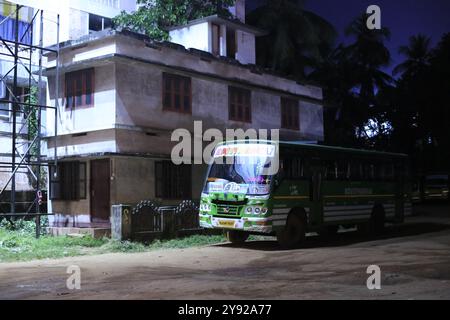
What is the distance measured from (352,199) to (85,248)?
29.0ft

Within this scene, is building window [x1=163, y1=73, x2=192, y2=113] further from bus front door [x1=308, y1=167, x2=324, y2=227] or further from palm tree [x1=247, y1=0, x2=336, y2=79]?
palm tree [x1=247, y1=0, x2=336, y2=79]

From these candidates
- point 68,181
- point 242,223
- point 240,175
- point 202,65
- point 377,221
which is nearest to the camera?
point 242,223

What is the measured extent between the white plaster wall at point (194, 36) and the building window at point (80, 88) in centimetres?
630

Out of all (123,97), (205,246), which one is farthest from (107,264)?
(123,97)

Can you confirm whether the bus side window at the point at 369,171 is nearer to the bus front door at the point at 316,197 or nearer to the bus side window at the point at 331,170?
the bus side window at the point at 331,170

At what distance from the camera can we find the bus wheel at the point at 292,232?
15.1 metres

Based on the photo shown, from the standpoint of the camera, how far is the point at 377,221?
19469 mm

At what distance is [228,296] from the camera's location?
26.8 feet

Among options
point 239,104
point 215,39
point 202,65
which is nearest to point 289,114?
point 239,104

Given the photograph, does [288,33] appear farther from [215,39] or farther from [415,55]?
[415,55]

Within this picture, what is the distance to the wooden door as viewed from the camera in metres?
17.5

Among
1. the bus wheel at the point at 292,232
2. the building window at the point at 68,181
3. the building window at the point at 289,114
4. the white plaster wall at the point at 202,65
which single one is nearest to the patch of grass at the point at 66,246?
the building window at the point at 68,181

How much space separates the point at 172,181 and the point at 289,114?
26.2ft

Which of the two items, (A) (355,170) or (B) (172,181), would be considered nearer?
(A) (355,170)
